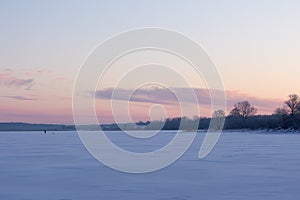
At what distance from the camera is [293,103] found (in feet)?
307

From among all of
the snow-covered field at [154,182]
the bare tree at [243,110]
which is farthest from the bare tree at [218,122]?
the snow-covered field at [154,182]

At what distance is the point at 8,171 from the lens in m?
13.7

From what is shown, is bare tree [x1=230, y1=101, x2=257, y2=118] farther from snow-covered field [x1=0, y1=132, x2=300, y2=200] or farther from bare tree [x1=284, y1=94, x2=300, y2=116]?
snow-covered field [x1=0, y1=132, x2=300, y2=200]

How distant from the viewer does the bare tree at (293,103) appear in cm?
9050

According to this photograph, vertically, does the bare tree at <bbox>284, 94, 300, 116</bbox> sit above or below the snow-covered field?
above

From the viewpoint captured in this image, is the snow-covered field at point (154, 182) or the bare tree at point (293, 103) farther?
the bare tree at point (293, 103)

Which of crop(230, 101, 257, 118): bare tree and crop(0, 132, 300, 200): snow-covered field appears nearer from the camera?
crop(0, 132, 300, 200): snow-covered field

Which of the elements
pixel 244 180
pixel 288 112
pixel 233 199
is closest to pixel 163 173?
pixel 244 180

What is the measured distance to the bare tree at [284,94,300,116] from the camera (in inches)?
3563

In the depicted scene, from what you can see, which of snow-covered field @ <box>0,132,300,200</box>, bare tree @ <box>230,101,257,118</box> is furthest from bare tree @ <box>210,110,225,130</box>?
snow-covered field @ <box>0,132,300,200</box>

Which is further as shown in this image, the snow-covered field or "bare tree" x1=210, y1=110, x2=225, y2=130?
"bare tree" x1=210, y1=110, x2=225, y2=130

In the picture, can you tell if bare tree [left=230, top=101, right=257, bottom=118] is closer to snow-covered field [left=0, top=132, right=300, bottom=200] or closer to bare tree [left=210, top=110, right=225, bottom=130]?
bare tree [left=210, top=110, right=225, bottom=130]

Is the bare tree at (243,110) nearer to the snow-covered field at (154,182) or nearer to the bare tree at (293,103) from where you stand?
the bare tree at (293,103)

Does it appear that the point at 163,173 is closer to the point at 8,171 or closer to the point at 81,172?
the point at 81,172
